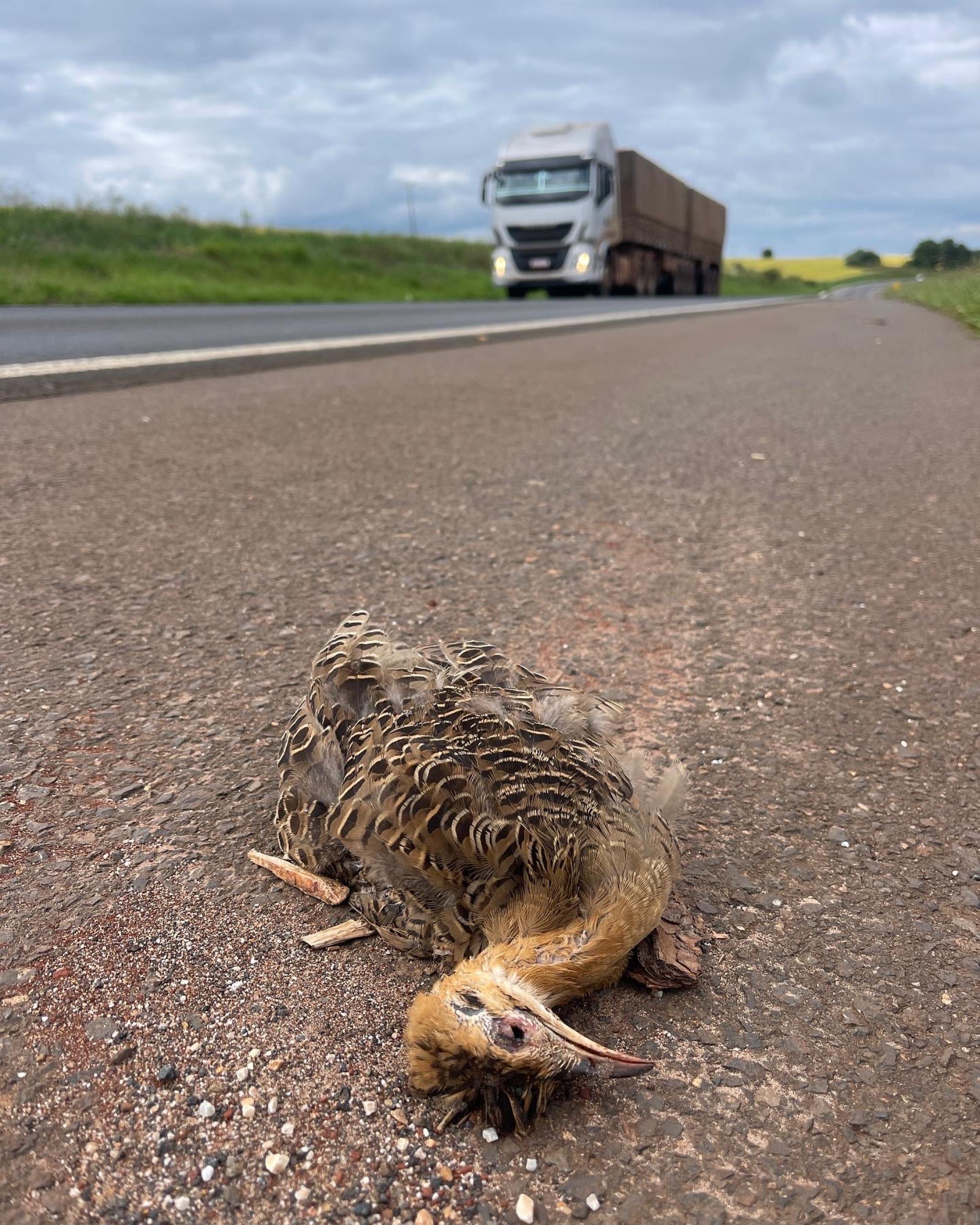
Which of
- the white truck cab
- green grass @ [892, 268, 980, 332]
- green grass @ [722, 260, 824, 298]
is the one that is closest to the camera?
green grass @ [892, 268, 980, 332]

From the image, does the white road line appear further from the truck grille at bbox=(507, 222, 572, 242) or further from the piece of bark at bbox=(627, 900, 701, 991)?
the truck grille at bbox=(507, 222, 572, 242)

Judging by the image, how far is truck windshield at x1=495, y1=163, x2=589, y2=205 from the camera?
2956cm

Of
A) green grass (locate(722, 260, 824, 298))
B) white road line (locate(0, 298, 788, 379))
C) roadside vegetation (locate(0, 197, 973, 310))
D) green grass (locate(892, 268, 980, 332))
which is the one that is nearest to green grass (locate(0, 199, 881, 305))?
roadside vegetation (locate(0, 197, 973, 310))

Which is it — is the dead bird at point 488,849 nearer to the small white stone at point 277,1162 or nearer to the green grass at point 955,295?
the small white stone at point 277,1162

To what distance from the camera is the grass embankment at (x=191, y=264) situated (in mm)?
19719

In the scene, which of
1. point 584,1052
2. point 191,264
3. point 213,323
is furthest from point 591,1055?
point 191,264

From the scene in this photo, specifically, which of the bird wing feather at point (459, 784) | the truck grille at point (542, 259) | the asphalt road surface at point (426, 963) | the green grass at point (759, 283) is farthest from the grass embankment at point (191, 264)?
the green grass at point (759, 283)

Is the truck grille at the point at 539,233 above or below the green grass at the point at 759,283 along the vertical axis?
above

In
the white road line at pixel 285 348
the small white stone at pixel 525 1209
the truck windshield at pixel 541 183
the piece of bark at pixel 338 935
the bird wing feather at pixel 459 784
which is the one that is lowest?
the small white stone at pixel 525 1209

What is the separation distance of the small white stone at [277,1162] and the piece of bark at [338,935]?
427 mm

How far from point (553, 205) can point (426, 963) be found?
30906 millimetres

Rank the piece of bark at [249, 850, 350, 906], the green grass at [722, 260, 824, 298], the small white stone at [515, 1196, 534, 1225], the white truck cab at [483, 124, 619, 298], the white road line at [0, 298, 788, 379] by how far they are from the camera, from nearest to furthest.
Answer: the small white stone at [515, 1196, 534, 1225] → the piece of bark at [249, 850, 350, 906] → the white road line at [0, 298, 788, 379] → the white truck cab at [483, 124, 619, 298] → the green grass at [722, 260, 824, 298]

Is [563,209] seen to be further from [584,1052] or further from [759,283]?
[759,283]

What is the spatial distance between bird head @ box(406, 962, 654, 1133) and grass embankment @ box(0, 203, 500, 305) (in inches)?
701
